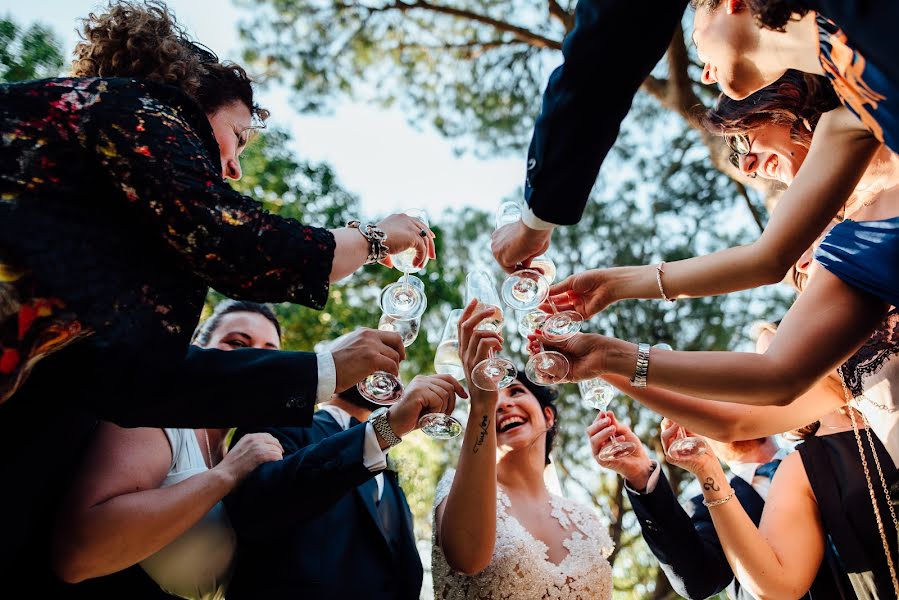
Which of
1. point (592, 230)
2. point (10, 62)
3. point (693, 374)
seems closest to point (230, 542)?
point (693, 374)

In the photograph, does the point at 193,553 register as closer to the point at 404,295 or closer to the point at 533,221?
the point at 404,295

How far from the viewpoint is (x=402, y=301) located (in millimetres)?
2605

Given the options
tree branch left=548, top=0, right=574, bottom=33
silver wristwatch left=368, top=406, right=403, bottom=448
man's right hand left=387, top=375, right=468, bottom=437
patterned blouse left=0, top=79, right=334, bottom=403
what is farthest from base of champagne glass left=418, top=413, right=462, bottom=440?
tree branch left=548, top=0, right=574, bottom=33

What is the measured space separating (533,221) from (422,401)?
0.82 metres

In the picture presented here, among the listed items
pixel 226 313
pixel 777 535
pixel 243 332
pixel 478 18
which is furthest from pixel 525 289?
pixel 478 18

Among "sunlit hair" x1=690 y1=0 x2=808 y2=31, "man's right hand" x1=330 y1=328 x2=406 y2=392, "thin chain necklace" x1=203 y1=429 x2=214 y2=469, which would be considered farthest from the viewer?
"thin chain necklace" x1=203 y1=429 x2=214 y2=469

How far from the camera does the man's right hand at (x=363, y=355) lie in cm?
206

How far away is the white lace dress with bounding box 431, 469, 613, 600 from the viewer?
290 cm

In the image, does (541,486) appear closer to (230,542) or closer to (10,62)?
(230,542)

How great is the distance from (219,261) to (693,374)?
1404mm

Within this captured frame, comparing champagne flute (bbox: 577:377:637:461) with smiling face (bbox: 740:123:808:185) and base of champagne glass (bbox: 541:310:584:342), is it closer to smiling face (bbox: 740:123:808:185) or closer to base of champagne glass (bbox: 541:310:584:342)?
base of champagne glass (bbox: 541:310:584:342)

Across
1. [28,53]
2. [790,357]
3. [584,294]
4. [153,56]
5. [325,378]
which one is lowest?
[325,378]

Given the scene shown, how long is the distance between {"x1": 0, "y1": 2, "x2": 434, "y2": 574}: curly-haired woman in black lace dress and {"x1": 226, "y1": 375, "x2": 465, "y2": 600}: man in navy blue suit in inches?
24.1

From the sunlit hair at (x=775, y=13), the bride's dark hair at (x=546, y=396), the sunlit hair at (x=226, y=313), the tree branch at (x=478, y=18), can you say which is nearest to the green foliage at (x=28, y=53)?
the tree branch at (x=478, y=18)
